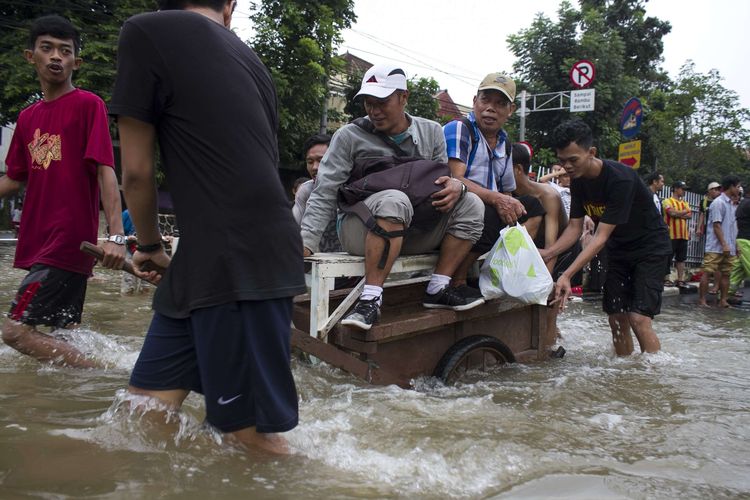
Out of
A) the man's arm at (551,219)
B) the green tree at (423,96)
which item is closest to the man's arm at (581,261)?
the man's arm at (551,219)

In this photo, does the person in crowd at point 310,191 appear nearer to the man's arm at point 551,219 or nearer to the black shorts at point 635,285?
the man's arm at point 551,219

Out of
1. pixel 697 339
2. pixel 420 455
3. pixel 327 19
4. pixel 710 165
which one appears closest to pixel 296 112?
pixel 327 19

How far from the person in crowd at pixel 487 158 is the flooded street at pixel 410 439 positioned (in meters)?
0.94

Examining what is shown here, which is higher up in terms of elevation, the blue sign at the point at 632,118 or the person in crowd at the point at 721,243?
the blue sign at the point at 632,118

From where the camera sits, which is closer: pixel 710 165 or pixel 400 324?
pixel 400 324

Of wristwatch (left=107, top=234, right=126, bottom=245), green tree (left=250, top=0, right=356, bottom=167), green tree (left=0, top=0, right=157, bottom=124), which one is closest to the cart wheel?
wristwatch (left=107, top=234, right=126, bottom=245)

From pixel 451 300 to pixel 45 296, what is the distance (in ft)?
7.33

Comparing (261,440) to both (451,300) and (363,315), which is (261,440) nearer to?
(363,315)

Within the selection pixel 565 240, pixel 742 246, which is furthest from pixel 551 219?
pixel 742 246

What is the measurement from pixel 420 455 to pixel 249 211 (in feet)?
4.11

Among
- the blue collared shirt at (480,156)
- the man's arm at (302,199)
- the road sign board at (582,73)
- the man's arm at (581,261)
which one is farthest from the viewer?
the road sign board at (582,73)

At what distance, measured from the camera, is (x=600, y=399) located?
3.95 metres

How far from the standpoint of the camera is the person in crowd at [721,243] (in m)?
10.3

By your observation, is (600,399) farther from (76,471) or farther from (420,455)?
(76,471)
